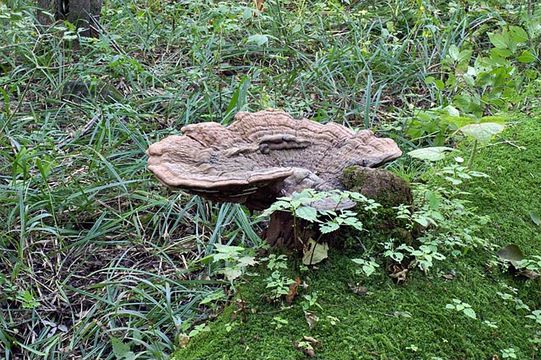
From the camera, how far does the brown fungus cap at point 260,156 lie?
5.93 feet

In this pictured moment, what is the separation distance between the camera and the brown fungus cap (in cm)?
181

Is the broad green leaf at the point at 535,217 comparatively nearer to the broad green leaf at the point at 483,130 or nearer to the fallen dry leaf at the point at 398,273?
the broad green leaf at the point at 483,130

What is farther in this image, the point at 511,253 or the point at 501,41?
the point at 501,41

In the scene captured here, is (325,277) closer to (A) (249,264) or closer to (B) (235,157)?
(A) (249,264)

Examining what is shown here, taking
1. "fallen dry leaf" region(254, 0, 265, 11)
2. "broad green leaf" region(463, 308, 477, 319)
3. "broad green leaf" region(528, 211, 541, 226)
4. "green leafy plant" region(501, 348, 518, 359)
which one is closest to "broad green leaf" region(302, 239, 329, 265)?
"broad green leaf" region(463, 308, 477, 319)

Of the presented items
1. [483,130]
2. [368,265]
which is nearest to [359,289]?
[368,265]

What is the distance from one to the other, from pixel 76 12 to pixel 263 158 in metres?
2.91

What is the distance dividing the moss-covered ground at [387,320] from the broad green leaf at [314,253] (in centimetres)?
3

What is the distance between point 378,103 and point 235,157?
2138mm

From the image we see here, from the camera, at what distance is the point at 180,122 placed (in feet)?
12.4

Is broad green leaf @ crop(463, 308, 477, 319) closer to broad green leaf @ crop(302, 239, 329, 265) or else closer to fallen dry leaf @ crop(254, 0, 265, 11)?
broad green leaf @ crop(302, 239, 329, 265)

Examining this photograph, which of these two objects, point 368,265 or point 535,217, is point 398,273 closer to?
point 368,265

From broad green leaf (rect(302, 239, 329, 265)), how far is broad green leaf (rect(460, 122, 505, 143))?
767 millimetres

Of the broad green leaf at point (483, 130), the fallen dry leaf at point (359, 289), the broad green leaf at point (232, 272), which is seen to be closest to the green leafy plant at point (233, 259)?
the broad green leaf at point (232, 272)
